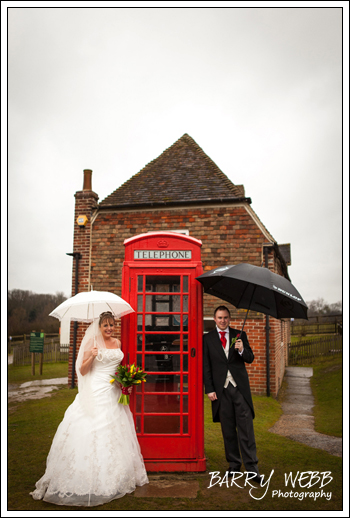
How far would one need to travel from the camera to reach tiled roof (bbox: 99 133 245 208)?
1186cm

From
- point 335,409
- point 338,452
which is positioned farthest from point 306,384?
point 338,452

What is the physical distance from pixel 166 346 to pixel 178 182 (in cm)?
826

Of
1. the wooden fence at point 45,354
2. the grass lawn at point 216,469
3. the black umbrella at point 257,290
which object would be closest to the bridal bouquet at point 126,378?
the grass lawn at point 216,469

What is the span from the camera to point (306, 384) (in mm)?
13555

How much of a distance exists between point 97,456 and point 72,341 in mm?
7787

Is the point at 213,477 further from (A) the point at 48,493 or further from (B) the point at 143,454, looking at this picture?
(A) the point at 48,493

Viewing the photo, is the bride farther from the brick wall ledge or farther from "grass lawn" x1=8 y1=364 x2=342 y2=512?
the brick wall ledge

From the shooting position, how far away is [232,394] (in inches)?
203

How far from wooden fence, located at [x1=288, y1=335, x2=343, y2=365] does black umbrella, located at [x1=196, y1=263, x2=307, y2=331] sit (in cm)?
1459

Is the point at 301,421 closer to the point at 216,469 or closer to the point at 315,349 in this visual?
the point at 216,469

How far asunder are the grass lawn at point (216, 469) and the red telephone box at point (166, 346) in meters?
0.61

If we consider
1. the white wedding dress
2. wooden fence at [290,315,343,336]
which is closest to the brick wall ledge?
the white wedding dress

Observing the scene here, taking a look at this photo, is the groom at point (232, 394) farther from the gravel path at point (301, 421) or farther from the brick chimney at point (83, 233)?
the brick chimney at point (83, 233)

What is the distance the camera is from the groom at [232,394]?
200 inches
